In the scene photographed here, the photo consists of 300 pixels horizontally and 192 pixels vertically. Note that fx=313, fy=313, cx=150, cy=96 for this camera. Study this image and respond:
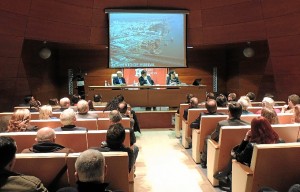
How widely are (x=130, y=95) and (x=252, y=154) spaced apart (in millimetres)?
6076

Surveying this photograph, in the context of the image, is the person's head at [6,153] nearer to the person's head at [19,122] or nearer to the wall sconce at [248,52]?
the person's head at [19,122]

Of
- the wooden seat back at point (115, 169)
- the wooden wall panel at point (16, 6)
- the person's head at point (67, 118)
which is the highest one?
the wooden wall panel at point (16, 6)

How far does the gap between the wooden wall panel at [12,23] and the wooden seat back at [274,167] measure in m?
6.28

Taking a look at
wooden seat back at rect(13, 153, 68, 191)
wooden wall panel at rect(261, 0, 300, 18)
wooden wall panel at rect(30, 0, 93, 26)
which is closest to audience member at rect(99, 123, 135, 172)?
wooden seat back at rect(13, 153, 68, 191)

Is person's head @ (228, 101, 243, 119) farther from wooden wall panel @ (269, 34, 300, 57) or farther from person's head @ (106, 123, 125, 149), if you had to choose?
wooden wall panel @ (269, 34, 300, 57)

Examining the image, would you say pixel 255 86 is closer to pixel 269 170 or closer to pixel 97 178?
pixel 269 170

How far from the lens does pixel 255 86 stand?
9656mm

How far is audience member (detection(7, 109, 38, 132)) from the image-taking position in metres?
3.74

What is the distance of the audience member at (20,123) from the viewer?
3736mm

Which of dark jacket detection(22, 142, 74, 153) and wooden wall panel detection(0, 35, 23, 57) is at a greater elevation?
wooden wall panel detection(0, 35, 23, 57)

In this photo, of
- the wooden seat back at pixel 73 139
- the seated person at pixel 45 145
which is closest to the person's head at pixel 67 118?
the wooden seat back at pixel 73 139

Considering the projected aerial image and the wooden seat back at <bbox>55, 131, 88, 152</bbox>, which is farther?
the projected aerial image

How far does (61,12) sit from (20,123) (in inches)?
212

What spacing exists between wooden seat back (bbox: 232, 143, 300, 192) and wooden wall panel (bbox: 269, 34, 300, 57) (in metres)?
6.08
